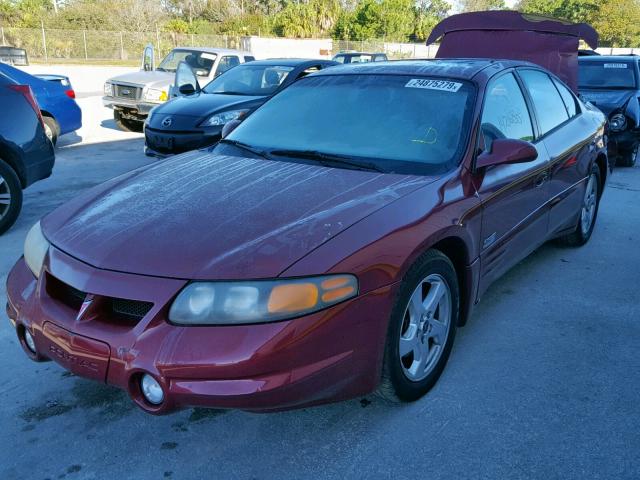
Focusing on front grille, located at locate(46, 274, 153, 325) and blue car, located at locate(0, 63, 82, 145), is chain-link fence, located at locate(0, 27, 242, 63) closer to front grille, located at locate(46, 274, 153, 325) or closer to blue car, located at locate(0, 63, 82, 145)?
blue car, located at locate(0, 63, 82, 145)

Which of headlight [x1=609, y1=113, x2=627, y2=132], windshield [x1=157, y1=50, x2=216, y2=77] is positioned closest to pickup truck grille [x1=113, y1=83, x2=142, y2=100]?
windshield [x1=157, y1=50, x2=216, y2=77]

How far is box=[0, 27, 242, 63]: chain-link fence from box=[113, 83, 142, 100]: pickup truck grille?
23.9 m

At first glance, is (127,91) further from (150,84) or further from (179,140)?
(179,140)

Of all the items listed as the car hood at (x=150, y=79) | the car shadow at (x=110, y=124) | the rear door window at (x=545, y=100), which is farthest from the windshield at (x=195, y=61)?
the rear door window at (x=545, y=100)

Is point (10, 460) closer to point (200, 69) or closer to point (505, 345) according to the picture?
point (505, 345)

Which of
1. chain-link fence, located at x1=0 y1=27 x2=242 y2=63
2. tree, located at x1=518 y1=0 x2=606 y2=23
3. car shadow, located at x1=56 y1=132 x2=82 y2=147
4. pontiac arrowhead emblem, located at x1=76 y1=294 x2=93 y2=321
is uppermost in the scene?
tree, located at x1=518 y1=0 x2=606 y2=23

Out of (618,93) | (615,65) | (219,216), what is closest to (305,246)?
(219,216)

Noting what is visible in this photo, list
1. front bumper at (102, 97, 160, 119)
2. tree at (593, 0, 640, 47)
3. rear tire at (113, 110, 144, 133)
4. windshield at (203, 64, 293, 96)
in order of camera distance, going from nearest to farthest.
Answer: windshield at (203, 64, 293, 96), front bumper at (102, 97, 160, 119), rear tire at (113, 110, 144, 133), tree at (593, 0, 640, 47)

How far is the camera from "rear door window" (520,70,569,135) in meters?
3.98

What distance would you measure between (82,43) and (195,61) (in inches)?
946

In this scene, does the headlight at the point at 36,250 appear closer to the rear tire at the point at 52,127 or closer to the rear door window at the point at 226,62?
the rear tire at the point at 52,127

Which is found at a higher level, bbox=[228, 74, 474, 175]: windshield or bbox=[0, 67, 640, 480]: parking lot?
bbox=[228, 74, 474, 175]: windshield

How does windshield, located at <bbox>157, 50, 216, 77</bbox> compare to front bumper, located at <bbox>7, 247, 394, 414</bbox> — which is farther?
windshield, located at <bbox>157, 50, 216, 77</bbox>

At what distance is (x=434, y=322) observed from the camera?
111 inches
